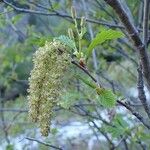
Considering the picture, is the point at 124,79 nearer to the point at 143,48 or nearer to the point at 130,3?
the point at 130,3

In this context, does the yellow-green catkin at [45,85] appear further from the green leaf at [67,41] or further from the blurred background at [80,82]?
the blurred background at [80,82]

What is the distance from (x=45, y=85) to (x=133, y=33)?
0.80ft

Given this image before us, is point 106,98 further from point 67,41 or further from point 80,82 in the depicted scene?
point 80,82

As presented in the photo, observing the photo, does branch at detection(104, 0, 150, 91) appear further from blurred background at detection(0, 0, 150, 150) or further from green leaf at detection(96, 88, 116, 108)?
blurred background at detection(0, 0, 150, 150)

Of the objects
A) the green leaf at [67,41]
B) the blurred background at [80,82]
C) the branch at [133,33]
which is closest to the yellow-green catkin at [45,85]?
the green leaf at [67,41]

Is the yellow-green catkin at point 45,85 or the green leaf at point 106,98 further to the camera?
the green leaf at point 106,98

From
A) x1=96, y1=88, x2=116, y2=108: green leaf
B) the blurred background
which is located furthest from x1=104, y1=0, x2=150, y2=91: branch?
the blurred background

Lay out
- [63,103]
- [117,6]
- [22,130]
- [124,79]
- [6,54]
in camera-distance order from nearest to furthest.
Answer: [117,6] → [63,103] → [22,130] → [6,54] → [124,79]

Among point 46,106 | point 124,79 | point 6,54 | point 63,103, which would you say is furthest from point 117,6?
point 124,79

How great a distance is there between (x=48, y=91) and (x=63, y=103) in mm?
363

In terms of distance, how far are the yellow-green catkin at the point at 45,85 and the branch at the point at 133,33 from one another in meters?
0.17

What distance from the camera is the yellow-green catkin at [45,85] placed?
3.50 ft

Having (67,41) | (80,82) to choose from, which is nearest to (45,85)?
(67,41)

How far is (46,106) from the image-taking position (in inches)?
42.1
